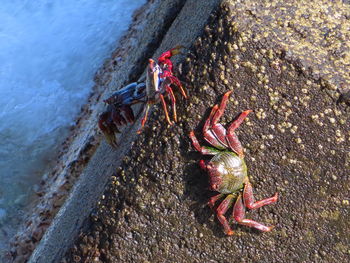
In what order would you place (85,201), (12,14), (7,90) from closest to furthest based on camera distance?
(85,201), (7,90), (12,14)

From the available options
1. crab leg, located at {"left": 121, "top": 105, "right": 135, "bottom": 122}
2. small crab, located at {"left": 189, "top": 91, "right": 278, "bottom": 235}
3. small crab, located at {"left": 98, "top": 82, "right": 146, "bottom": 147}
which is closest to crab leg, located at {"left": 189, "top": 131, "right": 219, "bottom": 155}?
small crab, located at {"left": 189, "top": 91, "right": 278, "bottom": 235}

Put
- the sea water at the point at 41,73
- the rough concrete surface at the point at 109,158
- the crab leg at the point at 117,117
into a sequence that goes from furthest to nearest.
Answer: the sea water at the point at 41,73, the crab leg at the point at 117,117, the rough concrete surface at the point at 109,158

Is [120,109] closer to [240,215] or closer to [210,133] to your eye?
[210,133]

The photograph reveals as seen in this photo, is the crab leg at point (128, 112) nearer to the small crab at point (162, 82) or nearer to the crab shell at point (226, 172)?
the small crab at point (162, 82)

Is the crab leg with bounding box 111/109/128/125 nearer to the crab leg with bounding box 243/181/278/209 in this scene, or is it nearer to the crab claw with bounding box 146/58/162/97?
the crab claw with bounding box 146/58/162/97

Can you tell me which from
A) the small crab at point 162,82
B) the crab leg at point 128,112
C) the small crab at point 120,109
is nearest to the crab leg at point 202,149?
the small crab at point 162,82

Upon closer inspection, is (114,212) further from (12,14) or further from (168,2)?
(12,14)

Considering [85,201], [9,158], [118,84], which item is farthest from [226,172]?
[9,158]
